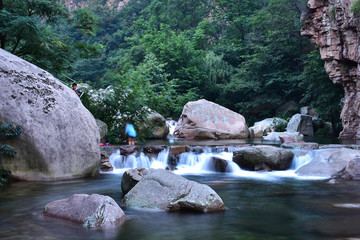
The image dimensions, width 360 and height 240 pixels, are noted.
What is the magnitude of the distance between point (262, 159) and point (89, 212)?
631 cm

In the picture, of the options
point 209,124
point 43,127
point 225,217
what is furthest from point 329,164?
point 209,124

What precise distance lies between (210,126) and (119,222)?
13.5 metres

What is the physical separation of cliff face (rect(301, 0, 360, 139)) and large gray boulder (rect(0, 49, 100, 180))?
1306 centimetres

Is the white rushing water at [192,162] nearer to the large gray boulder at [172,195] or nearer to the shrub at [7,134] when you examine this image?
the shrub at [7,134]

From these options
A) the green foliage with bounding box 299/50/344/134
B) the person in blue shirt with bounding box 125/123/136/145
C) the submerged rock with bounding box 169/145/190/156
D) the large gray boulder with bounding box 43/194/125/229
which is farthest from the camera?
the green foliage with bounding box 299/50/344/134

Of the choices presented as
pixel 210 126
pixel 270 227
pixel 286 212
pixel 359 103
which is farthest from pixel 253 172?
pixel 359 103

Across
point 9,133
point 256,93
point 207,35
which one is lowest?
point 9,133

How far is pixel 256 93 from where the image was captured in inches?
1081

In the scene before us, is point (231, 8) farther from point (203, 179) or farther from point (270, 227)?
point (270, 227)

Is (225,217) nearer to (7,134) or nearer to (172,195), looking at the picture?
(172,195)

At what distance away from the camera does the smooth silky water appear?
4410 millimetres

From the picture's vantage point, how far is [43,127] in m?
8.02

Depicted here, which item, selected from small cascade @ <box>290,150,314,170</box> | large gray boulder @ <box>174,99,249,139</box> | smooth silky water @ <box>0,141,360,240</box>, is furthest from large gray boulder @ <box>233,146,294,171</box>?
large gray boulder @ <box>174,99,249,139</box>

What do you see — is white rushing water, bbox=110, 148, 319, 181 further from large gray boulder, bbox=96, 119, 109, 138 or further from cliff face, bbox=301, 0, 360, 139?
cliff face, bbox=301, 0, 360, 139
